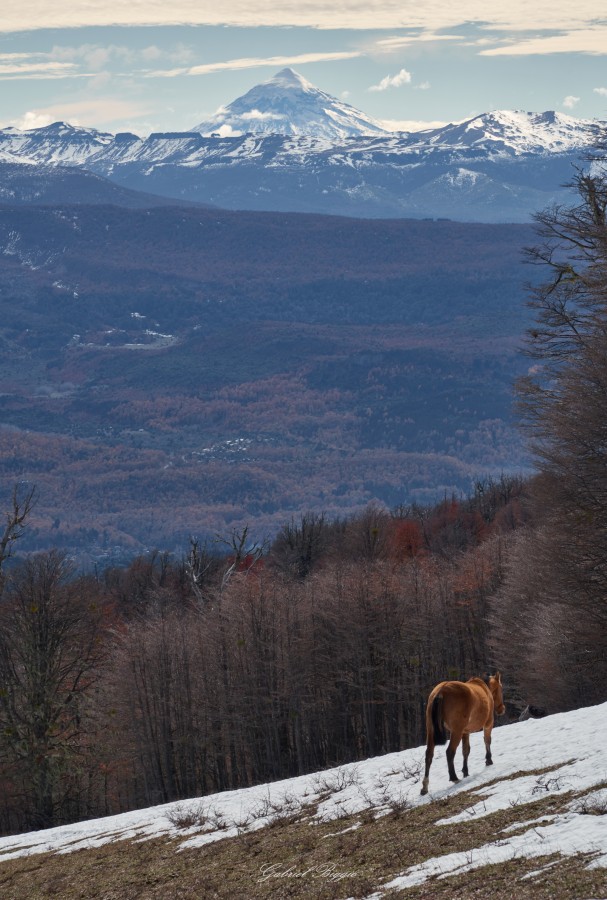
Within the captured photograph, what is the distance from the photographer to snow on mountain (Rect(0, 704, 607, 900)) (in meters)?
15.9

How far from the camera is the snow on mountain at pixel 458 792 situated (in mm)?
15945

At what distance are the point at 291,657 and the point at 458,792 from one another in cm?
4419

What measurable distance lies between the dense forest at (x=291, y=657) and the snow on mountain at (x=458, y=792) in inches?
513

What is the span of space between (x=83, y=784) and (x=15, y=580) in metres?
11.6

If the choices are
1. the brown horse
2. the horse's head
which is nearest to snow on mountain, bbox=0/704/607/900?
the brown horse

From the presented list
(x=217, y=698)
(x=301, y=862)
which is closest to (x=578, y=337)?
(x=301, y=862)

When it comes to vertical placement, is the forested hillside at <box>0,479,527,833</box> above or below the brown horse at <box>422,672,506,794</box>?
below

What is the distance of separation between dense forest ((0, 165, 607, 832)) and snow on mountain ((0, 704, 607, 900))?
42.7ft

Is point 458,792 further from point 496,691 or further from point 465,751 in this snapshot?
point 496,691

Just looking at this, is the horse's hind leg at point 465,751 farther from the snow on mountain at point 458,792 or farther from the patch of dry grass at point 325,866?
the patch of dry grass at point 325,866

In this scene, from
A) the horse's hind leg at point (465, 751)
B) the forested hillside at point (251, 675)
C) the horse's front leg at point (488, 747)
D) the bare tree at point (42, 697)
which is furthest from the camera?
the forested hillside at point (251, 675)

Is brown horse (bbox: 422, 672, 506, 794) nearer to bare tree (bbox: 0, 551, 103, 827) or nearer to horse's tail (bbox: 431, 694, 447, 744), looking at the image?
horse's tail (bbox: 431, 694, 447, 744)

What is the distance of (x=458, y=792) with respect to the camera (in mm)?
20500

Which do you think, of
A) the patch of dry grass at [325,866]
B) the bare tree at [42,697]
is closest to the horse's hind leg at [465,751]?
the patch of dry grass at [325,866]
